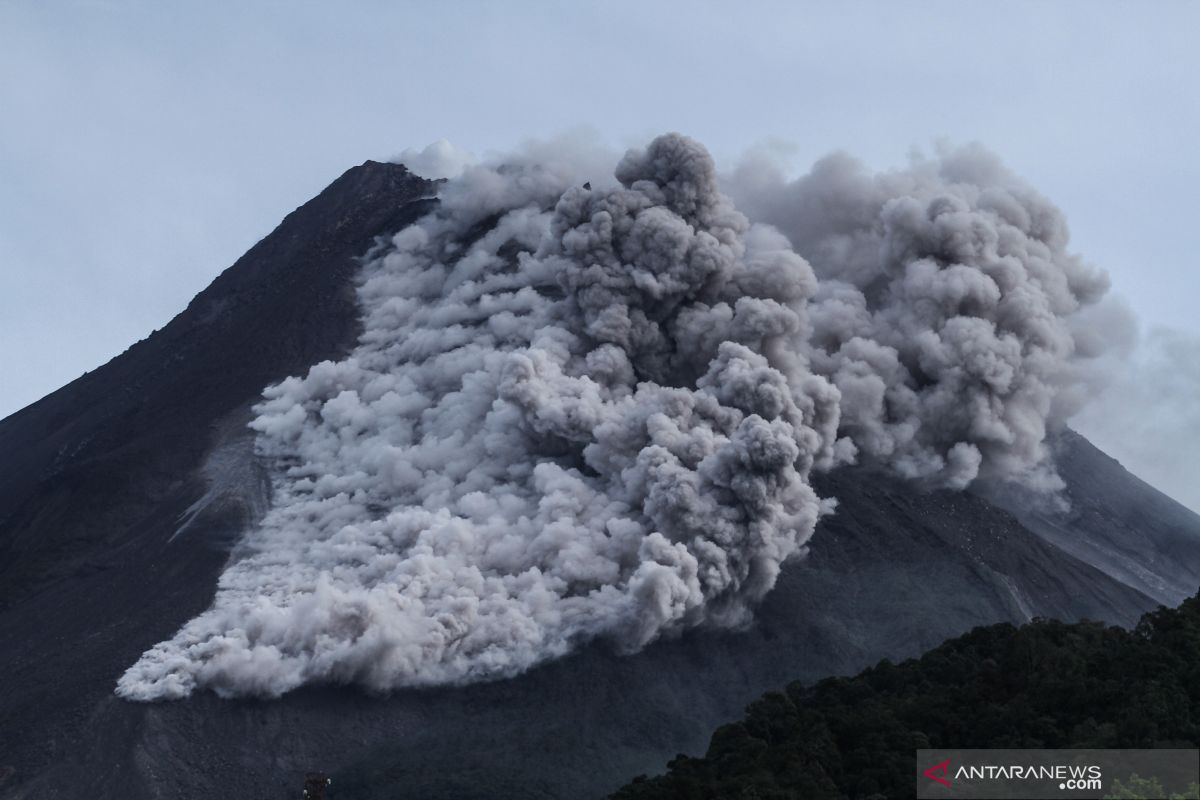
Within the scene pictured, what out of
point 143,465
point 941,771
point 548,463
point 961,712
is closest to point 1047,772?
point 941,771

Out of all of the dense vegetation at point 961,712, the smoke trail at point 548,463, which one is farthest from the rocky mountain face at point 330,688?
the dense vegetation at point 961,712

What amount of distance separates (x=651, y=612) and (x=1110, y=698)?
1805cm

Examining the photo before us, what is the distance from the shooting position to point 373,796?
5072 cm

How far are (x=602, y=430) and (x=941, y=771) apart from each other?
25.0m

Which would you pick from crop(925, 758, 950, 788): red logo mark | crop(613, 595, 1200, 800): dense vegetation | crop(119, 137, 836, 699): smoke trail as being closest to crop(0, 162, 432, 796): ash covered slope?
crop(119, 137, 836, 699): smoke trail

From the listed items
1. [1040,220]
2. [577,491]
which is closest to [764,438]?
[577,491]

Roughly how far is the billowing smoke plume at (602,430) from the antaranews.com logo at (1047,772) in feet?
56.8

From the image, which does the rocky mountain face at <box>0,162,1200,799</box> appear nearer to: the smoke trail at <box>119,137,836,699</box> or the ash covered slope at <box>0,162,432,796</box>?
the ash covered slope at <box>0,162,432,796</box>

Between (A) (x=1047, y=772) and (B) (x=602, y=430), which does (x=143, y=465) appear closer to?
(B) (x=602, y=430)

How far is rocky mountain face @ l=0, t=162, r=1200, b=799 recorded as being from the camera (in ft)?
172

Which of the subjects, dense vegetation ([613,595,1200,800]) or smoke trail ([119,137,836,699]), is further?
smoke trail ([119,137,836,699])

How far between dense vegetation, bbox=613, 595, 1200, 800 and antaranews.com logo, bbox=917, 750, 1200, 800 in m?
0.95

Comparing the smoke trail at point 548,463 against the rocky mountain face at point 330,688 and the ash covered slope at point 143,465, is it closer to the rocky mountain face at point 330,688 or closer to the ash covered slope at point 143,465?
the rocky mountain face at point 330,688

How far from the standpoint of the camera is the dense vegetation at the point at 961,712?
136 feet
